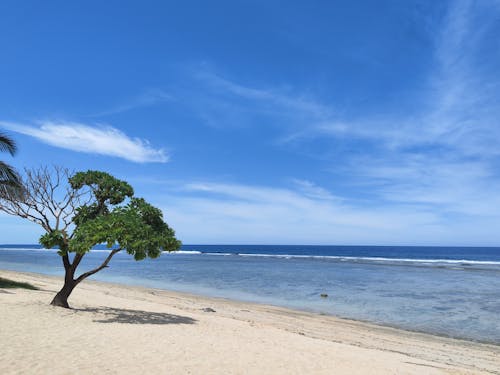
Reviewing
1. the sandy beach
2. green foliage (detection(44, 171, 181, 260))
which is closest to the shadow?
the sandy beach

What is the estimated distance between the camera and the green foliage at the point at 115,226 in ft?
40.8

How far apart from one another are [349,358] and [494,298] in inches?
891

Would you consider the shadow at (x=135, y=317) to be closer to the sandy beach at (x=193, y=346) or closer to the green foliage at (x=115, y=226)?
the sandy beach at (x=193, y=346)

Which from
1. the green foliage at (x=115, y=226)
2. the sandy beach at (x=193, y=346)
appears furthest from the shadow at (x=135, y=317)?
the green foliage at (x=115, y=226)

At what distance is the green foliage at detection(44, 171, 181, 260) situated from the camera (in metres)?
12.4

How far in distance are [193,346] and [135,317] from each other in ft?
15.9

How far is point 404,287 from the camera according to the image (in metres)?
34.0

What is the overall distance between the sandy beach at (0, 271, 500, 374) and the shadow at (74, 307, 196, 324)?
0.04m

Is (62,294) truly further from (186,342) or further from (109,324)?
(186,342)

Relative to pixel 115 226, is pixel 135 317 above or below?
below

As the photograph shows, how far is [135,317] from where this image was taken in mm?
14305

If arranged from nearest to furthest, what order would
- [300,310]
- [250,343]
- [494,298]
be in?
[250,343] < [300,310] < [494,298]

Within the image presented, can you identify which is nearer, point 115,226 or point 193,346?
point 193,346

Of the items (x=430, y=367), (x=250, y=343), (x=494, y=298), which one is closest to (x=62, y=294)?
(x=250, y=343)
